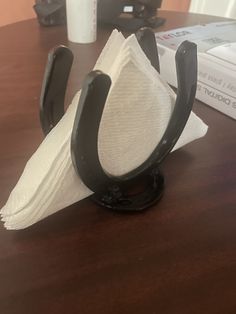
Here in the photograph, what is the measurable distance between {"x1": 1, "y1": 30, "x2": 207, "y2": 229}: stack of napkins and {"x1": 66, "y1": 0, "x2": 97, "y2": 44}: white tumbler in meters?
0.46

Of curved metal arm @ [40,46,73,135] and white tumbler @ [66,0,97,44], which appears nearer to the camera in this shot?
curved metal arm @ [40,46,73,135]

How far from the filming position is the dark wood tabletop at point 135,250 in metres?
0.34

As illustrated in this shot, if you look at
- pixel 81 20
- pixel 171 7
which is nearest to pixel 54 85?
pixel 81 20

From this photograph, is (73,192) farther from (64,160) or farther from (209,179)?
(209,179)

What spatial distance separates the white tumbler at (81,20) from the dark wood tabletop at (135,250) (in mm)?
402

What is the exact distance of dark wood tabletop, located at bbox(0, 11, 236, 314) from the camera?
34 cm

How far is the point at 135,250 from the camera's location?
0.39 m

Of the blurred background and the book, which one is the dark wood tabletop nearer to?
the book

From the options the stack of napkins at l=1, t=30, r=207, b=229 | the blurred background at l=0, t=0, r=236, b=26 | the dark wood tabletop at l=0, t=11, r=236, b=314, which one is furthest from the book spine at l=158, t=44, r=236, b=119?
the blurred background at l=0, t=0, r=236, b=26

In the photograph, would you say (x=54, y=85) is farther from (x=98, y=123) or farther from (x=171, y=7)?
(x=171, y=7)

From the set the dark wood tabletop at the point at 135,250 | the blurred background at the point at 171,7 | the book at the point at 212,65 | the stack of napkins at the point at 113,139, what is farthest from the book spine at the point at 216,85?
the blurred background at the point at 171,7

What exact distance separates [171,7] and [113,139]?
1.34 metres

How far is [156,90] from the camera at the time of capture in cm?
41

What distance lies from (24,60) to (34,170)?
0.46 metres
